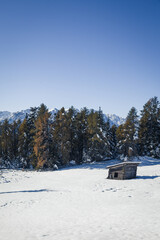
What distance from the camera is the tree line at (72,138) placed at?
116ft

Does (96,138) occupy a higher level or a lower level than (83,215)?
higher

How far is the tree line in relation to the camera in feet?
116

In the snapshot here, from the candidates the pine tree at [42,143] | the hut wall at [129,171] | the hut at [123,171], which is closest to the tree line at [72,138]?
the pine tree at [42,143]

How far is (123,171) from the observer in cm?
2161

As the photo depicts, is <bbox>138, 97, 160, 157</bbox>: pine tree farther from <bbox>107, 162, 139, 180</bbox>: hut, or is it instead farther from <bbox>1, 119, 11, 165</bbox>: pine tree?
<bbox>1, 119, 11, 165</bbox>: pine tree

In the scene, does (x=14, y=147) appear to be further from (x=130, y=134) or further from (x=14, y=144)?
(x=130, y=134)

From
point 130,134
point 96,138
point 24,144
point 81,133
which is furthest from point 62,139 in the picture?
point 130,134

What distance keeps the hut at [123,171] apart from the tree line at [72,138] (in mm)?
12913

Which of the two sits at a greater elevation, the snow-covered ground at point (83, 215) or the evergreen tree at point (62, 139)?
the evergreen tree at point (62, 139)

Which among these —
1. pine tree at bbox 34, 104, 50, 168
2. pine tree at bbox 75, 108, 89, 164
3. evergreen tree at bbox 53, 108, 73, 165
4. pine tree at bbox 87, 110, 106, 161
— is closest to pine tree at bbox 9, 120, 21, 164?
pine tree at bbox 34, 104, 50, 168

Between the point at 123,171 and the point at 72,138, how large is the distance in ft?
65.6

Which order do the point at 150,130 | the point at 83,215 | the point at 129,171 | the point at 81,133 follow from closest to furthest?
the point at 83,215 → the point at 129,171 → the point at 150,130 → the point at 81,133

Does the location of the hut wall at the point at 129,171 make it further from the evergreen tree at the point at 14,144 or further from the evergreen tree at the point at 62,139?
the evergreen tree at the point at 14,144

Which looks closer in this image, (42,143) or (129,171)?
(129,171)
